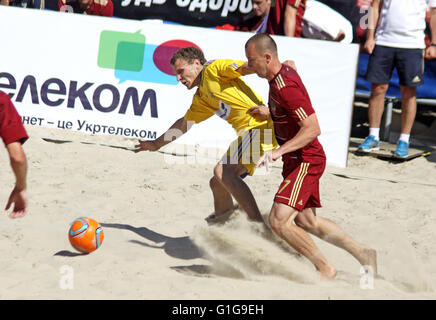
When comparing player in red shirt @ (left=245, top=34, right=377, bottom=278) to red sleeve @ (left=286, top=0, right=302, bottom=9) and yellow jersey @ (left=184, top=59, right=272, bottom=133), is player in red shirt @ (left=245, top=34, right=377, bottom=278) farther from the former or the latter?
red sleeve @ (left=286, top=0, right=302, bottom=9)

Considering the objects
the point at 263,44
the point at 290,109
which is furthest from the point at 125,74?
the point at 290,109

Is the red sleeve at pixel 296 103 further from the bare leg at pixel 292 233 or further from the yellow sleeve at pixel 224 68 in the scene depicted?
the yellow sleeve at pixel 224 68

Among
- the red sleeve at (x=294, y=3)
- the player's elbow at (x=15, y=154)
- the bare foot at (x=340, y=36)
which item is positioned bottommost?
the player's elbow at (x=15, y=154)

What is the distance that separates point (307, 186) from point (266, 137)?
0.90 meters

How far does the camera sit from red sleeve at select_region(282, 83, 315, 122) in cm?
450

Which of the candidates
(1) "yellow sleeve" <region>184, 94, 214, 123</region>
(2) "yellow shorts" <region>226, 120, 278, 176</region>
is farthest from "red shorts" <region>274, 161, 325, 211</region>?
(1) "yellow sleeve" <region>184, 94, 214, 123</region>

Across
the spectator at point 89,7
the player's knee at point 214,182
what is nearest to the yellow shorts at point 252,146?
the player's knee at point 214,182

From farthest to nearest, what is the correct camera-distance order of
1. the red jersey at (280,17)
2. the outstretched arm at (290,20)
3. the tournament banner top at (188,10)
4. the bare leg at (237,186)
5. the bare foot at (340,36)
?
the tournament banner top at (188,10) → the bare foot at (340,36) → the red jersey at (280,17) → the outstretched arm at (290,20) → the bare leg at (237,186)

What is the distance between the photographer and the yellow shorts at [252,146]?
5367 millimetres

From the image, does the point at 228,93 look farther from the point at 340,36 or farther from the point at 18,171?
the point at 340,36

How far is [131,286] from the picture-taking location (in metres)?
4.49

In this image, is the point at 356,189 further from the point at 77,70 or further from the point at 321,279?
the point at 77,70

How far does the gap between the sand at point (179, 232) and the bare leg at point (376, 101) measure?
0.51m
